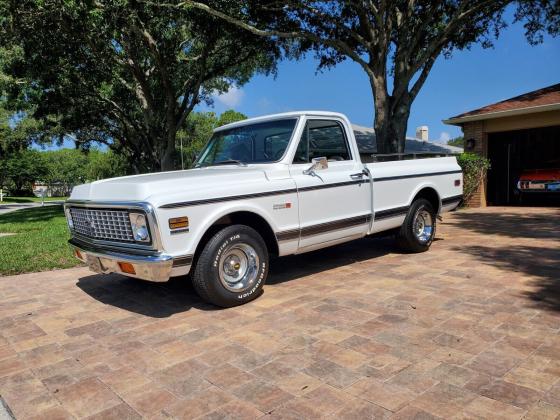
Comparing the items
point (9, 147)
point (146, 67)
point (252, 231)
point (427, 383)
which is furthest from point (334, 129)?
point (9, 147)

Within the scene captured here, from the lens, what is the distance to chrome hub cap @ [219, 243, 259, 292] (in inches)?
178

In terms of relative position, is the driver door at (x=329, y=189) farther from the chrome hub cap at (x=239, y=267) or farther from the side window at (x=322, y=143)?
the chrome hub cap at (x=239, y=267)

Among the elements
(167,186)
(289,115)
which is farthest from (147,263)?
(289,115)

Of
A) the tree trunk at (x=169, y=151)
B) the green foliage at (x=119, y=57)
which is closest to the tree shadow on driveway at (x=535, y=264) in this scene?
the green foliage at (x=119, y=57)

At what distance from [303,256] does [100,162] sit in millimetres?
62865

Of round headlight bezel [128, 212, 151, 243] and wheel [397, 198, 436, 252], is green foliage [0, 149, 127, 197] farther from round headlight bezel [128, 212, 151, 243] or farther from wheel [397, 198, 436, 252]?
round headlight bezel [128, 212, 151, 243]

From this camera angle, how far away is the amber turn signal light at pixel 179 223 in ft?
13.2

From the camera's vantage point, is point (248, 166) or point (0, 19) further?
point (0, 19)

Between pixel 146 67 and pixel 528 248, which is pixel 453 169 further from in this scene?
pixel 146 67

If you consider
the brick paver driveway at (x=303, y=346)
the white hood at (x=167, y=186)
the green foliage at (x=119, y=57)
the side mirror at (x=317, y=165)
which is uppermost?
the green foliage at (x=119, y=57)

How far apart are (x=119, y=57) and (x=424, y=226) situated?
1275 centimetres

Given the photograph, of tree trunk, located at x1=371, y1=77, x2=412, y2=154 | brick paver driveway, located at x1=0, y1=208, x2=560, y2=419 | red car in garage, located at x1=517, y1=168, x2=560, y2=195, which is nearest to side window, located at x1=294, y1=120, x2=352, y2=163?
brick paver driveway, located at x1=0, y1=208, x2=560, y2=419

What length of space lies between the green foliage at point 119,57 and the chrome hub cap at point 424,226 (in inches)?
327

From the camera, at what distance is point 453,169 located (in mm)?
7371
